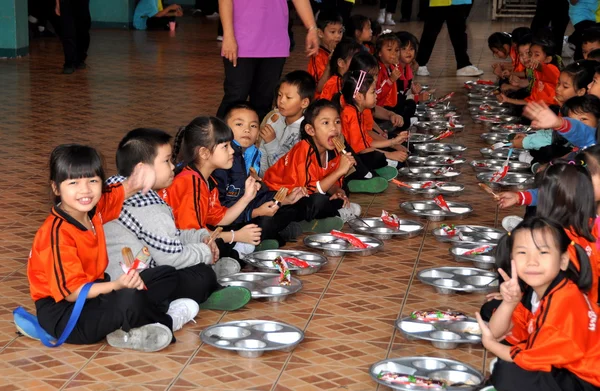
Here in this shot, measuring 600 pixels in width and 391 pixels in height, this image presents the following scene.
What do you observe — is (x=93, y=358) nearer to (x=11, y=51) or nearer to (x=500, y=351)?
(x=500, y=351)

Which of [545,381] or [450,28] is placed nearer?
[545,381]

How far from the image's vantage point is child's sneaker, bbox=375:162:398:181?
7.20 m

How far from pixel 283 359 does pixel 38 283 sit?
3.22 ft

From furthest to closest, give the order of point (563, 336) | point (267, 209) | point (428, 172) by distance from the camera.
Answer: point (428, 172) < point (267, 209) < point (563, 336)

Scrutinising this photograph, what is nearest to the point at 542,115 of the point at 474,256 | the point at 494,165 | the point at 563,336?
the point at 474,256

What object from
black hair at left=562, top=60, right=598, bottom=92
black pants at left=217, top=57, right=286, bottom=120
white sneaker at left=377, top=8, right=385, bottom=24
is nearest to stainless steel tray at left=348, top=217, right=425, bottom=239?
black pants at left=217, top=57, right=286, bottom=120

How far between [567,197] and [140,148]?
5.88ft

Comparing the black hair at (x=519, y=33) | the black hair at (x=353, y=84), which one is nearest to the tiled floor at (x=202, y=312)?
the black hair at (x=353, y=84)

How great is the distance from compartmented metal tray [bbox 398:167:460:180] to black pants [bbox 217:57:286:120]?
112 cm

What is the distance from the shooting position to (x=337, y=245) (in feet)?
17.6

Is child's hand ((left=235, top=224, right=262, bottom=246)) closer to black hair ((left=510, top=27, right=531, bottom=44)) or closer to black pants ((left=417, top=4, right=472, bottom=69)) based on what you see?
black hair ((left=510, top=27, right=531, bottom=44))

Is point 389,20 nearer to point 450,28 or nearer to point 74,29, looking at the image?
point 450,28

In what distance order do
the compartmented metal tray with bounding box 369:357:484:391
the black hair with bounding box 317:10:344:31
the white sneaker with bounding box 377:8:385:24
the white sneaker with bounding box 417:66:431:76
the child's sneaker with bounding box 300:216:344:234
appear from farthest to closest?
the white sneaker with bounding box 377:8:385:24
the white sneaker with bounding box 417:66:431:76
the black hair with bounding box 317:10:344:31
the child's sneaker with bounding box 300:216:344:234
the compartmented metal tray with bounding box 369:357:484:391

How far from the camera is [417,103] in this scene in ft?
33.3
